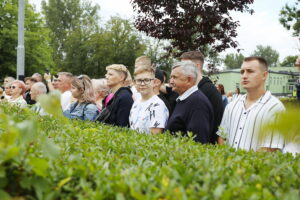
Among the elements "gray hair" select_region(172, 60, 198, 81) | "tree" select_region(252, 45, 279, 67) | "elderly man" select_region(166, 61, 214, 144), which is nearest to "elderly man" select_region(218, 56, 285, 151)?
"elderly man" select_region(166, 61, 214, 144)

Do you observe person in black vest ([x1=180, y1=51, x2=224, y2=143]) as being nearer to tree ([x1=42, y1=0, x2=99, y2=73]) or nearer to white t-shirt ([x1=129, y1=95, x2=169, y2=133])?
white t-shirt ([x1=129, y1=95, x2=169, y2=133])

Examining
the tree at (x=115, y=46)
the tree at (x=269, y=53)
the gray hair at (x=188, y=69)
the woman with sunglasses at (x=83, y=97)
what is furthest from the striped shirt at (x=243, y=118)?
the tree at (x=269, y=53)

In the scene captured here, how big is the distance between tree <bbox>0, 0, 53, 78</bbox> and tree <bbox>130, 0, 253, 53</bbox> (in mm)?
25338

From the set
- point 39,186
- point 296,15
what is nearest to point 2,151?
point 39,186

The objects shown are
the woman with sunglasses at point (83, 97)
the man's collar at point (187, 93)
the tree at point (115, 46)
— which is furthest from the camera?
the tree at point (115, 46)

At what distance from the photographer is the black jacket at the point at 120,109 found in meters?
6.20

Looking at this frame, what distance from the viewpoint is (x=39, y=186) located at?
175cm

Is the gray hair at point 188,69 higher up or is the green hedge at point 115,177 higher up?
the gray hair at point 188,69

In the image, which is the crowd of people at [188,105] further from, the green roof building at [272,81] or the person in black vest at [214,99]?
the green roof building at [272,81]

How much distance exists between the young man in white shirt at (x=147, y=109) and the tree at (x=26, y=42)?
2921 centimetres

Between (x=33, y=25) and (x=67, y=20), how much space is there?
83.4 feet

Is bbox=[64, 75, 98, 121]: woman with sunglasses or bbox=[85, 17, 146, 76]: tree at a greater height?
bbox=[85, 17, 146, 76]: tree

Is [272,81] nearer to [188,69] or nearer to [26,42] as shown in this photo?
[26,42]

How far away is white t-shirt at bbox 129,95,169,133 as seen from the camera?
5.30m
